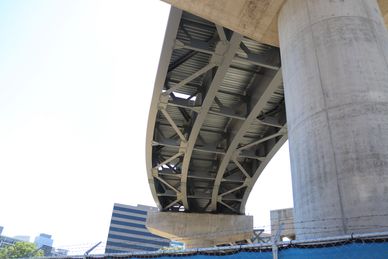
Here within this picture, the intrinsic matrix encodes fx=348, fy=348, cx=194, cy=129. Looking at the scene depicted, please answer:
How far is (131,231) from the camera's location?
12006 centimetres

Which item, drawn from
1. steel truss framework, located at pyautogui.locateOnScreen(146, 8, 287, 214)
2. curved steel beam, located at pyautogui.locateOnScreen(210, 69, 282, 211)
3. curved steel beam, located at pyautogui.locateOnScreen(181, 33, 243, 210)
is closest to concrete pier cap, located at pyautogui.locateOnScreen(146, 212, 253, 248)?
steel truss framework, located at pyautogui.locateOnScreen(146, 8, 287, 214)

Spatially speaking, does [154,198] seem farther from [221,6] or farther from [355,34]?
[355,34]

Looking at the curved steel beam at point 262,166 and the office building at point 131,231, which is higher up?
the office building at point 131,231

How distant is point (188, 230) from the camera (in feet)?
90.7

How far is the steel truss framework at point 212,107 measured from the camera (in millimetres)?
13164

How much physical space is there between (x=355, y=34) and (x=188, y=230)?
78.5ft

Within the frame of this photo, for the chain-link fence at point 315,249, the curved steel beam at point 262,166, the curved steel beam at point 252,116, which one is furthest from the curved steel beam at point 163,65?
the chain-link fence at point 315,249

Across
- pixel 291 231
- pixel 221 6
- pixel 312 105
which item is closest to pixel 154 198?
pixel 291 231

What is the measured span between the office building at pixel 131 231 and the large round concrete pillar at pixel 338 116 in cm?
11575

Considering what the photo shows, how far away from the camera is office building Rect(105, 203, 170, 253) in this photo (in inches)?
4582

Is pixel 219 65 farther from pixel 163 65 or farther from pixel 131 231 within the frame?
pixel 131 231

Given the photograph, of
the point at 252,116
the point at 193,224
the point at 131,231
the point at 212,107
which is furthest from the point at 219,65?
the point at 131,231

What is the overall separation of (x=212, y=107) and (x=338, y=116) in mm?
12609

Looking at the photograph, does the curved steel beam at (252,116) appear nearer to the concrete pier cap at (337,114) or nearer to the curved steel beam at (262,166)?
the curved steel beam at (262,166)
